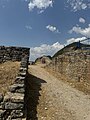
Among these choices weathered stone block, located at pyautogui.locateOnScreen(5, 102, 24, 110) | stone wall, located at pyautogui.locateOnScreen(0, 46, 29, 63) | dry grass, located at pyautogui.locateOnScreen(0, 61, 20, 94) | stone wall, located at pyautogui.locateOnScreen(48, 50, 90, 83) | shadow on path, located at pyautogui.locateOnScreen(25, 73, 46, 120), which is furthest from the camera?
stone wall, located at pyautogui.locateOnScreen(0, 46, 29, 63)

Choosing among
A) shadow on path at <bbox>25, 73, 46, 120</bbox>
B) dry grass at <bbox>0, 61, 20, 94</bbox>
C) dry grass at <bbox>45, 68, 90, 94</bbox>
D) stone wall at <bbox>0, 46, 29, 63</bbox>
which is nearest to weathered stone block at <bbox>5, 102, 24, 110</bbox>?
shadow on path at <bbox>25, 73, 46, 120</bbox>

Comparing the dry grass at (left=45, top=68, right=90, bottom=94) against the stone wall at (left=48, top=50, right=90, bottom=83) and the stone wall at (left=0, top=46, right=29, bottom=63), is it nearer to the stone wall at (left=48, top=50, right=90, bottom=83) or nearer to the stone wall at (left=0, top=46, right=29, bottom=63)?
the stone wall at (left=48, top=50, right=90, bottom=83)

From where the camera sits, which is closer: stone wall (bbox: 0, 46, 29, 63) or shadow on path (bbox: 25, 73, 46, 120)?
shadow on path (bbox: 25, 73, 46, 120)

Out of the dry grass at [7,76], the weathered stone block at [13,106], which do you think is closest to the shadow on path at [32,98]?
the dry grass at [7,76]

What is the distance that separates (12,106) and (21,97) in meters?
0.57

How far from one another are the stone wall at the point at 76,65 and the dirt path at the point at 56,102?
1.41m

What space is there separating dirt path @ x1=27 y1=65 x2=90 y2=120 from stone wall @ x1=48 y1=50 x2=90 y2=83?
1.41 meters

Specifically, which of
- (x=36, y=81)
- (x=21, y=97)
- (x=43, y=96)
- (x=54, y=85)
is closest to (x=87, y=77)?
(x=54, y=85)

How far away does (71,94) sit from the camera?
14086 mm

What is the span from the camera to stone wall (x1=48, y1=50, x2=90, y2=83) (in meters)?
16.4

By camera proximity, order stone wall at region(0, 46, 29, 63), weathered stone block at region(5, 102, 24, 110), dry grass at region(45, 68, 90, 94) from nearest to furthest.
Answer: weathered stone block at region(5, 102, 24, 110) → dry grass at region(45, 68, 90, 94) → stone wall at region(0, 46, 29, 63)

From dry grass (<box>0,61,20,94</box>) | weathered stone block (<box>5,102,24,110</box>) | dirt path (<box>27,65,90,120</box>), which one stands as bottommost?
dirt path (<box>27,65,90,120</box>)

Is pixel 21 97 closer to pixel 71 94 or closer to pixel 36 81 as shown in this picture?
pixel 71 94

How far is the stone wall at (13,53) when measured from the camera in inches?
816
